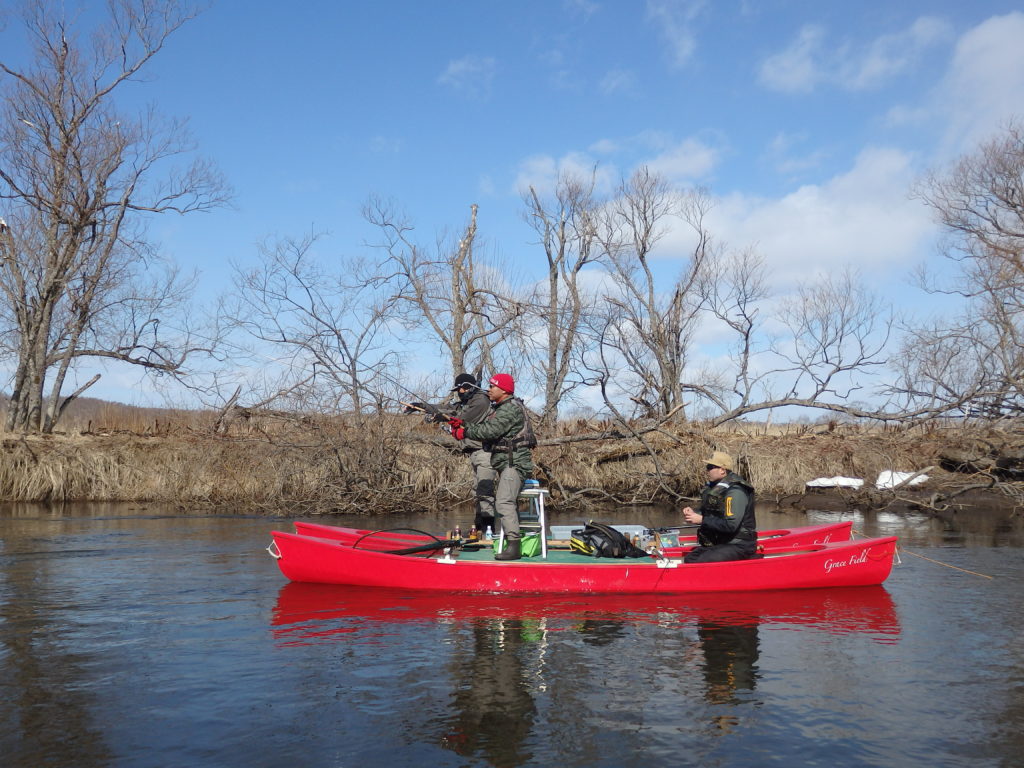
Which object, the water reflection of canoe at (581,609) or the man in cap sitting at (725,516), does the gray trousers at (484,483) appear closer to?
the water reflection of canoe at (581,609)

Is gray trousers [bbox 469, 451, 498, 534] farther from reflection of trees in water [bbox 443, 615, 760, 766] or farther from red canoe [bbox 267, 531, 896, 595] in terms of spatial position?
reflection of trees in water [bbox 443, 615, 760, 766]

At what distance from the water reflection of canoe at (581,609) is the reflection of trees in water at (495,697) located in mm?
725

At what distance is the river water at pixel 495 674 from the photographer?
493 cm

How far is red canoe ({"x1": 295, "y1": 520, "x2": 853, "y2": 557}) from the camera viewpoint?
10242 mm

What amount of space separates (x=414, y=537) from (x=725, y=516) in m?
3.80

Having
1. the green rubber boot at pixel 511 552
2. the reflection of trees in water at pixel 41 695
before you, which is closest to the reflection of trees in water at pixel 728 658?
the green rubber boot at pixel 511 552

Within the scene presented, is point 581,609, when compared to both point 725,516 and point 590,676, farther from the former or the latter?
point 590,676

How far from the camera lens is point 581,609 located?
8.48 meters

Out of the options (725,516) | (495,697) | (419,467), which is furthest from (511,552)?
(419,467)

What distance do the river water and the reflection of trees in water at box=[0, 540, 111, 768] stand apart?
0.02 meters

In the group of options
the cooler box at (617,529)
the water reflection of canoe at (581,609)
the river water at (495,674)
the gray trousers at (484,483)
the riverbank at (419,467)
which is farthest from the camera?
the riverbank at (419,467)

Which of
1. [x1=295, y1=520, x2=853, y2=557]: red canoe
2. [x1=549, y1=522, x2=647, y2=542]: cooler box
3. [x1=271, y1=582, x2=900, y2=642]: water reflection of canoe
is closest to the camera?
[x1=271, y1=582, x2=900, y2=642]: water reflection of canoe

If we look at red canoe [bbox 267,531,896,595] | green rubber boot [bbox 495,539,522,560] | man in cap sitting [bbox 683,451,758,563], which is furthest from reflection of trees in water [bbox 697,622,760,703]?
green rubber boot [bbox 495,539,522,560]

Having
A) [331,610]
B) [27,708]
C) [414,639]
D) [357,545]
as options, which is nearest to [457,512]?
[357,545]
